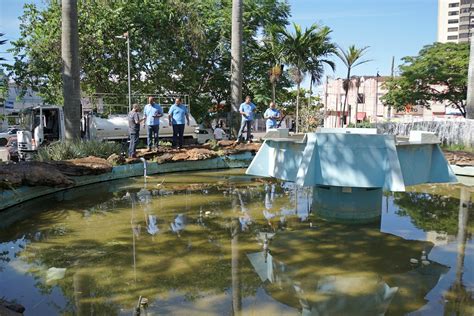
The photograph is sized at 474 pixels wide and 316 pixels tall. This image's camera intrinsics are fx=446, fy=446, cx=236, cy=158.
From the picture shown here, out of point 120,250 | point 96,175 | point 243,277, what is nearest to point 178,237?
point 120,250

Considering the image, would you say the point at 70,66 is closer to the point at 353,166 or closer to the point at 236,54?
the point at 236,54

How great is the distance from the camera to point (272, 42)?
24.8 m

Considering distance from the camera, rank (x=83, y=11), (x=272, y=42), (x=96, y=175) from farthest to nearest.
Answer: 1. (x=272, y=42)
2. (x=83, y=11)
3. (x=96, y=175)

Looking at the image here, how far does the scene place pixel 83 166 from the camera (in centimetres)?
970

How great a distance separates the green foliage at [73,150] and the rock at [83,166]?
37.8 inches

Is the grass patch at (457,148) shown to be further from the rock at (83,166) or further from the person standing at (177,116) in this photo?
the rock at (83,166)

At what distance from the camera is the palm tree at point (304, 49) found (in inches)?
950

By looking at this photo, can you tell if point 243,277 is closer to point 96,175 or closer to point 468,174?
point 96,175

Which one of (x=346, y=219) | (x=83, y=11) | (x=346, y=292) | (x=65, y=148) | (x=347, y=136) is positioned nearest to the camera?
(x=346, y=292)

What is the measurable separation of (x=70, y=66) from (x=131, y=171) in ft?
10.9

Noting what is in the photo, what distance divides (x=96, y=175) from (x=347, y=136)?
20.4ft

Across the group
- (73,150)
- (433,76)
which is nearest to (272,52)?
(433,76)

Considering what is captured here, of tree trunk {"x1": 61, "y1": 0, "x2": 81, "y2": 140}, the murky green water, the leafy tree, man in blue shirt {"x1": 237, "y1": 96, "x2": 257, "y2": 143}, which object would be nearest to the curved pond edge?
the murky green water

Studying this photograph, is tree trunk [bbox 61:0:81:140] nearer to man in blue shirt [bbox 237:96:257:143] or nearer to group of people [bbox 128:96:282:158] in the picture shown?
group of people [bbox 128:96:282:158]
